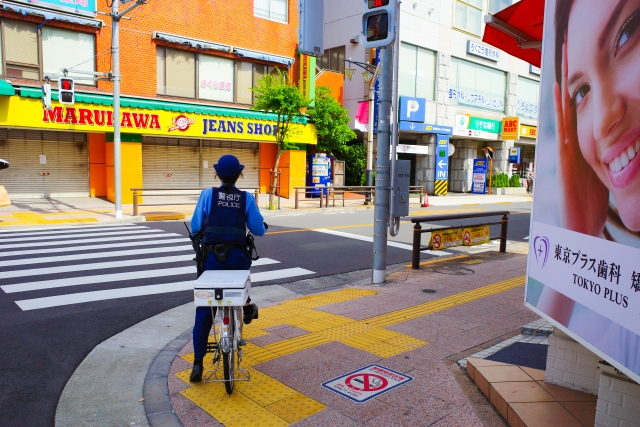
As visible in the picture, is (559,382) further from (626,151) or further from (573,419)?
(626,151)

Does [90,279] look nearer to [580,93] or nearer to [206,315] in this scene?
[206,315]

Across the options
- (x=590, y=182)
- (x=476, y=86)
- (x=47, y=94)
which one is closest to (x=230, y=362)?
(x=590, y=182)

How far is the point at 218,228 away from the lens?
4441 mm

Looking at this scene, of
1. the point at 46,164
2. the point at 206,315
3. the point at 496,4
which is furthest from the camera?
the point at 496,4

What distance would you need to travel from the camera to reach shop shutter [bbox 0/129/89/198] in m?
20.5

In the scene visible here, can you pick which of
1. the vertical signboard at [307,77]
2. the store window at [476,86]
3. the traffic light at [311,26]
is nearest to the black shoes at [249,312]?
the traffic light at [311,26]

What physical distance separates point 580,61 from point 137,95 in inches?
835

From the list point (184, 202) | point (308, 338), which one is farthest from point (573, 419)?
point (184, 202)

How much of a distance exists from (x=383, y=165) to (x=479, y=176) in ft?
97.3

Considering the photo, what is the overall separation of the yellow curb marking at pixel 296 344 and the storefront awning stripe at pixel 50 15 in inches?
684

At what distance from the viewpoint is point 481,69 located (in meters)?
36.4

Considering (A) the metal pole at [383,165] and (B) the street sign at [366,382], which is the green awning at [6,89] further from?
(B) the street sign at [366,382]

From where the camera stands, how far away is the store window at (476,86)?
113ft

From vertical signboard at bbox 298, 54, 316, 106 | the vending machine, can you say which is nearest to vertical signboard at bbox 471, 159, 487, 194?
the vending machine
